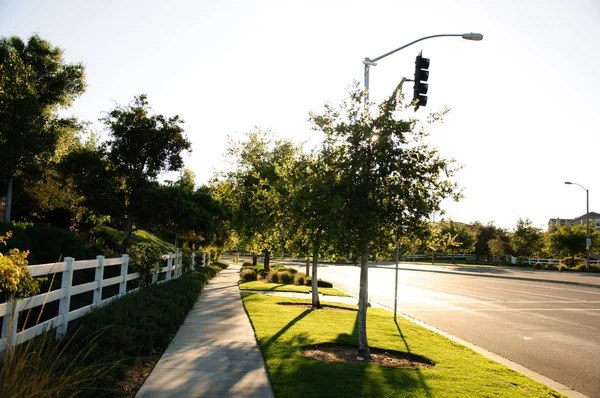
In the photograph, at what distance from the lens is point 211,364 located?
22.2 feet

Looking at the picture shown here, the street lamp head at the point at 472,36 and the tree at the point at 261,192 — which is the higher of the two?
the street lamp head at the point at 472,36

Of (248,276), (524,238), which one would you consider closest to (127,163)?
(248,276)

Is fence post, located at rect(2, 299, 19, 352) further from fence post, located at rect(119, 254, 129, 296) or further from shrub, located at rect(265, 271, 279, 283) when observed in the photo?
shrub, located at rect(265, 271, 279, 283)

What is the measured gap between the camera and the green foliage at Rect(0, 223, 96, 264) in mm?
10703

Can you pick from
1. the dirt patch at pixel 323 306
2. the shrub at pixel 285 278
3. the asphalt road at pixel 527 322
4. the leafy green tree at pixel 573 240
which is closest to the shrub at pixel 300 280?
the shrub at pixel 285 278

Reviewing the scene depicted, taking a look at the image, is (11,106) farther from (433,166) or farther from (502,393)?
(502,393)

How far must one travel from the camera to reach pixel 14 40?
99.0 ft

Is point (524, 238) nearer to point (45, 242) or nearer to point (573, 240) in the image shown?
point (573, 240)

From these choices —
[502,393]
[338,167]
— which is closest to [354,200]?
[338,167]

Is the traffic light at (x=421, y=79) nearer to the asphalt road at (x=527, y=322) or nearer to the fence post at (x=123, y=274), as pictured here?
the asphalt road at (x=527, y=322)

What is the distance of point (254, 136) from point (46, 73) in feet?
50.5

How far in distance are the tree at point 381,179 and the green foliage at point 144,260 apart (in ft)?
20.4

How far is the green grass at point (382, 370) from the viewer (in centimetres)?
599

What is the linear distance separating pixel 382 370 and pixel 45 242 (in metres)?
8.61
